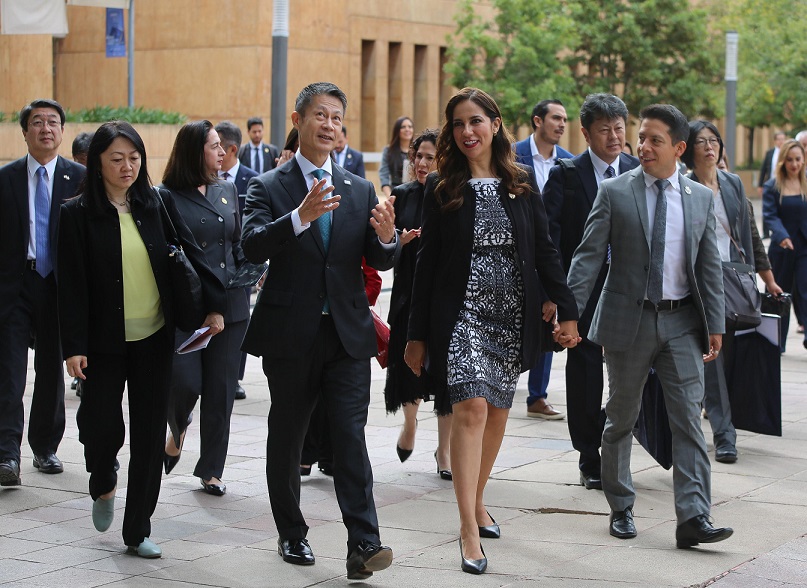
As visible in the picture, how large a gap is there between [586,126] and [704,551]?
2.85 metres

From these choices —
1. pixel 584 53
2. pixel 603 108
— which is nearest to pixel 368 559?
pixel 603 108

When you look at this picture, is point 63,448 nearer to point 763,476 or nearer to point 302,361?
point 302,361

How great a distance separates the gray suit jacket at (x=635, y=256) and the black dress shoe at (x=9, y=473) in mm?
3474

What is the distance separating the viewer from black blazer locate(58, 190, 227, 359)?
6.54 meters

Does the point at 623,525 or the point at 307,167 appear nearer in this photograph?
the point at 307,167

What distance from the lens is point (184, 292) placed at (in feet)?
21.9

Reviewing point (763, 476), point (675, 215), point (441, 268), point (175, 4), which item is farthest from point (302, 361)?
point (175, 4)

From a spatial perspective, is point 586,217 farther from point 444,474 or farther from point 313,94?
point 313,94

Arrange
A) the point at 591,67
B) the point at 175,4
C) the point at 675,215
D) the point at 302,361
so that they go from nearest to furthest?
the point at 302,361
the point at 675,215
the point at 175,4
the point at 591,67

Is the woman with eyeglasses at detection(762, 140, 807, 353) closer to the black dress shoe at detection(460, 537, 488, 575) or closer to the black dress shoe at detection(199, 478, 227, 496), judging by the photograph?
the black dress shoe at detection(199, 478, 227, 496)

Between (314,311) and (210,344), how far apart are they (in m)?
2.03

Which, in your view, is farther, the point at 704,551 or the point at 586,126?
the point at 586,126

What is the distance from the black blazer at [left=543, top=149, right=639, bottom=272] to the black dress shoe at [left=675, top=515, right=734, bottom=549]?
2208 millimetres

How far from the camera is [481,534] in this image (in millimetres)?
6875
